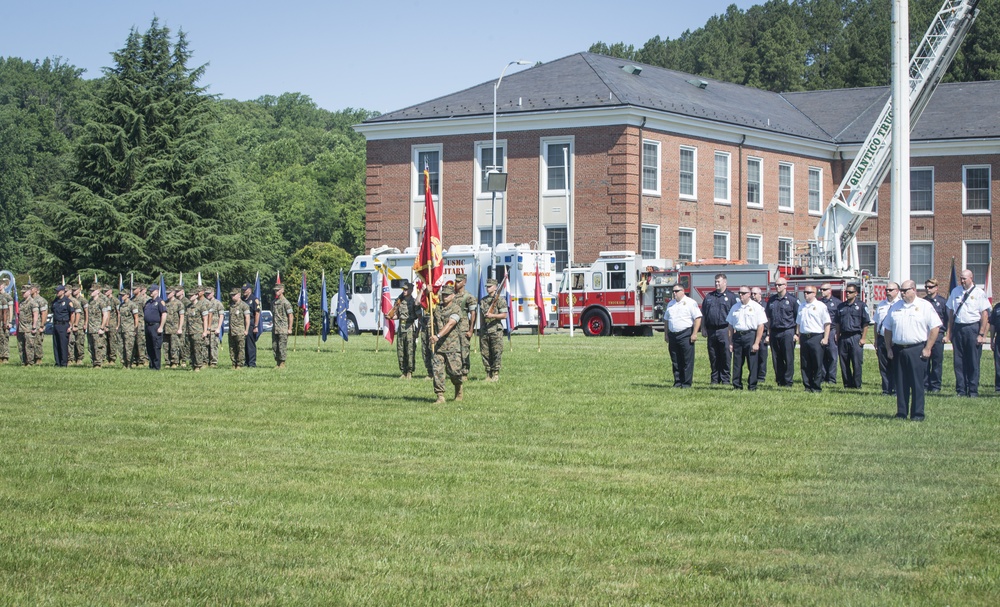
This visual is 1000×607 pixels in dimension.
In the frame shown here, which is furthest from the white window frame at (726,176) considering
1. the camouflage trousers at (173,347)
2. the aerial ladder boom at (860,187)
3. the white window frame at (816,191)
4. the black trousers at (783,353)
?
the black trousers at (783,353)

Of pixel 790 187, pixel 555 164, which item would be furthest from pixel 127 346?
pixel 790 187

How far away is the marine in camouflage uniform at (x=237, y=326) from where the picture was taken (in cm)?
2800

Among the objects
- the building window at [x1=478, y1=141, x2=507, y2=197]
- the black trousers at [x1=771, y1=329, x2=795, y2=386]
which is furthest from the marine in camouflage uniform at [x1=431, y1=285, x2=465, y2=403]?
the building window at [x1=478, y1=141, x2=507, y2=197]

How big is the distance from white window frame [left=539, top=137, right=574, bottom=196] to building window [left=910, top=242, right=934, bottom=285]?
1826 centimetres

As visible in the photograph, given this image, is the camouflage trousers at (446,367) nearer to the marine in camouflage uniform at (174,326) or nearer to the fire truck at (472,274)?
the marine in camouflage uniform at (174,326)

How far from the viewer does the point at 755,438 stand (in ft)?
48.8

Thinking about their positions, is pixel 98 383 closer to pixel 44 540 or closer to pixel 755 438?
pixel 755 438

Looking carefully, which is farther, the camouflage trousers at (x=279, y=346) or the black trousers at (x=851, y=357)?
the camouflage trousers at (x=279, y=346)

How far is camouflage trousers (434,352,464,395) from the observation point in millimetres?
18516

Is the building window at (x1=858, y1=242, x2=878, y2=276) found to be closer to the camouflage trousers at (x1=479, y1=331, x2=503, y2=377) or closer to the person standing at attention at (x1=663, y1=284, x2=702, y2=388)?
the person standing at attention at (x1=663, y1=284, x2=702, y2=388)

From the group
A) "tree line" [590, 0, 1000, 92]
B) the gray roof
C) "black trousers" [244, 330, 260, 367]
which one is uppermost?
"tree line" [590, 0, 1000, 92]

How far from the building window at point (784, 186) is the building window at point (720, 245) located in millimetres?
4163

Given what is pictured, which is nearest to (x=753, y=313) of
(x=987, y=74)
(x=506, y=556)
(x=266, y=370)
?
(x=266, y=370)

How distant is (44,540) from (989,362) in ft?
85.0
